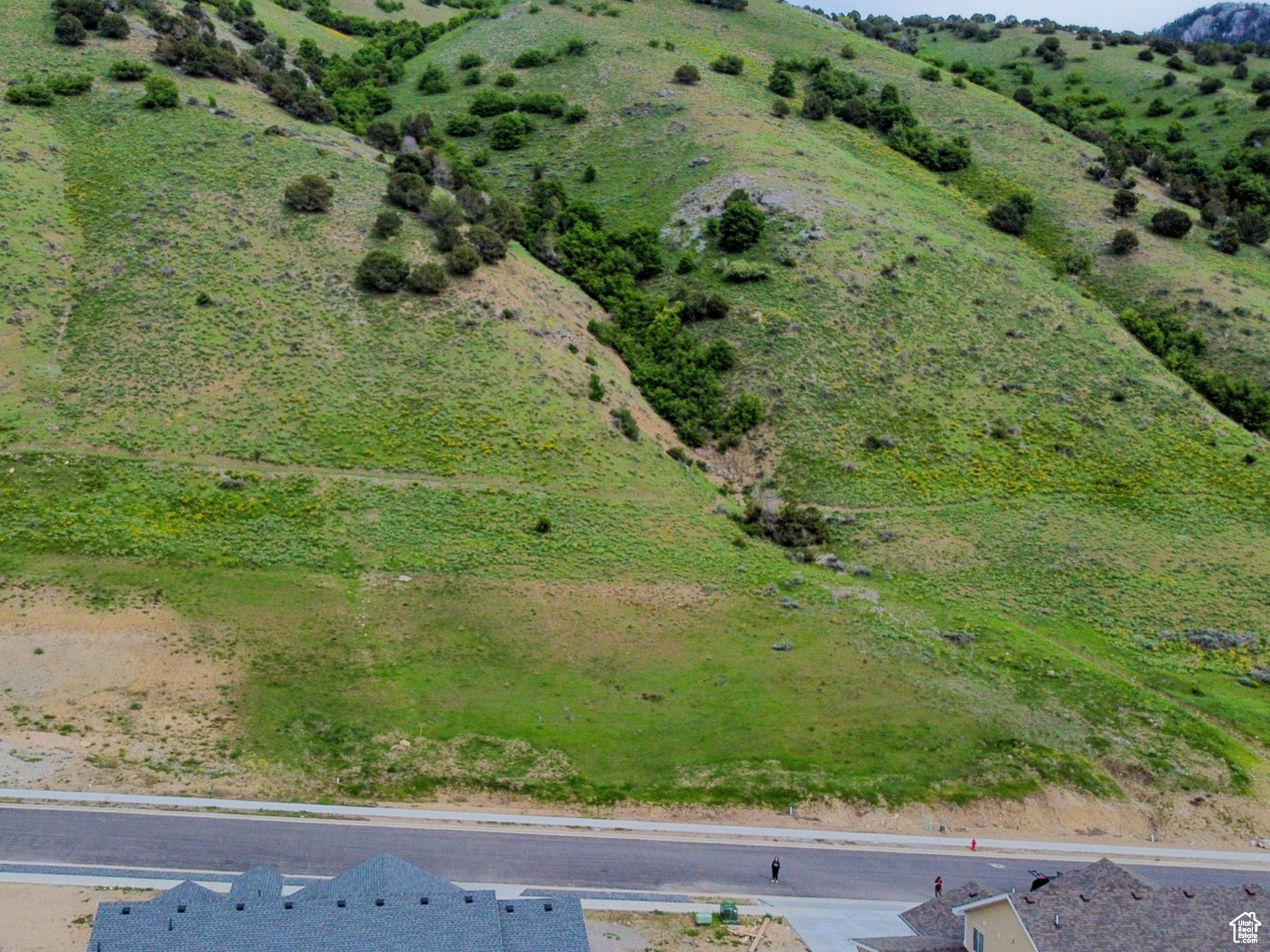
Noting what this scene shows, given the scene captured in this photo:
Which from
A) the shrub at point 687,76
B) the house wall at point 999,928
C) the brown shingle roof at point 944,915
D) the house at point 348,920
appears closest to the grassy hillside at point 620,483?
the brown shingle roof at point 944,915

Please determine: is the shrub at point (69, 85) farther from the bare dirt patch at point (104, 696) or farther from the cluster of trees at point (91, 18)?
the bare dirt patch at point (104, 696)

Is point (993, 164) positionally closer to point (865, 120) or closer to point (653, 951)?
point (865, 120)

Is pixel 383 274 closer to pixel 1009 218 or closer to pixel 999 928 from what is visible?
pixel 999 928

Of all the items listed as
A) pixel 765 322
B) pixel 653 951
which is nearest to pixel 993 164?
pixel 765 322

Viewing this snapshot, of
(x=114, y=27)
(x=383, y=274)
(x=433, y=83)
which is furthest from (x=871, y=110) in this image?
(x=114, y=27)

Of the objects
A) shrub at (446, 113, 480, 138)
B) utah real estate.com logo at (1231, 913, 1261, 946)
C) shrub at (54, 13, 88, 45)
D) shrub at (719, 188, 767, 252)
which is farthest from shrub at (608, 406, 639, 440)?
shrub at (54, 13, 88, 45)

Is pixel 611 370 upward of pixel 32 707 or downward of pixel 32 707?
upward
